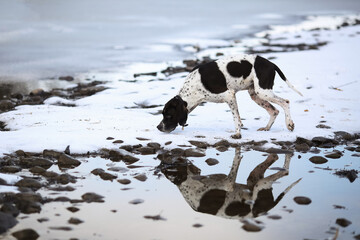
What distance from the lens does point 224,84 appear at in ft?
28.7

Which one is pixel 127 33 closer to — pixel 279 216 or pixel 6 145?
pixel 6 145

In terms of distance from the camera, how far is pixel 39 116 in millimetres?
10094

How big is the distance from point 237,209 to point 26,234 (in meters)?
2.24

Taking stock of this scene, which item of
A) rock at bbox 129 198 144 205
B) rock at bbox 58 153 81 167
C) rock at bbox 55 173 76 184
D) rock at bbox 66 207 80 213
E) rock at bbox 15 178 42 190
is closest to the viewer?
rock at bbox 66 207 80 213

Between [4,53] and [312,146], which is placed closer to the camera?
[312,146]

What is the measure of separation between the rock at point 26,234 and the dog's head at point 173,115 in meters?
4.19

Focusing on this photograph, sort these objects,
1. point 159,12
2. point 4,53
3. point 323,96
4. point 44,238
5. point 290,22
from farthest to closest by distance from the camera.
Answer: point 159,12, point 290,22, point 4,53, point 323,96, point 44,238

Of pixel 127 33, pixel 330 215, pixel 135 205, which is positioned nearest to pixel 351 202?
pixel 330 215

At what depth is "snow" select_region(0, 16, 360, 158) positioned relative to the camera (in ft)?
27.6

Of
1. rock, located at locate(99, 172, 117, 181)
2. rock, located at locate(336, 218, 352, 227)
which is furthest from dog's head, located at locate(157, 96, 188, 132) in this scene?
rock, located at locate(336, 218, 352, 227)

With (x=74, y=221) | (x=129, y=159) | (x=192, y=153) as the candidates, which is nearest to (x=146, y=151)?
(x=129, y=159)

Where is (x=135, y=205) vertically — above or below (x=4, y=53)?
below

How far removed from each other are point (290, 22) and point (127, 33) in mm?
10080

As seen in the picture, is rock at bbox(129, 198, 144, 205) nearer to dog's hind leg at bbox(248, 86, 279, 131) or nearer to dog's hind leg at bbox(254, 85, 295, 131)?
dog's hind leg at bbox(254, 85, 295, 131)
